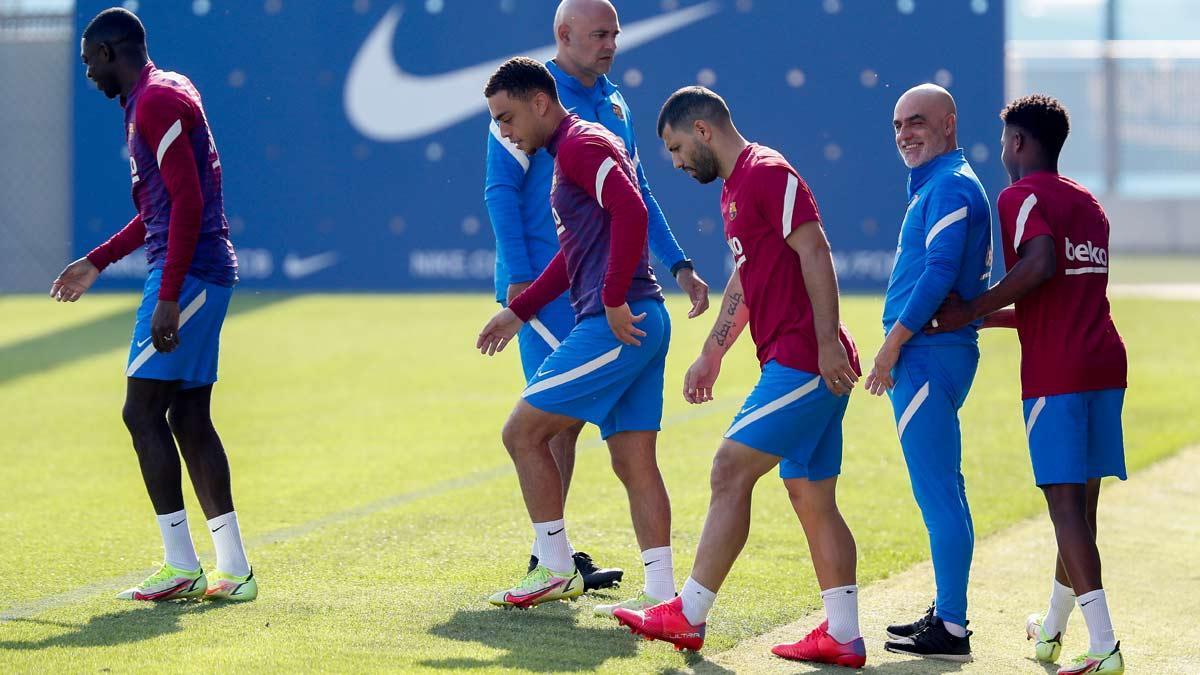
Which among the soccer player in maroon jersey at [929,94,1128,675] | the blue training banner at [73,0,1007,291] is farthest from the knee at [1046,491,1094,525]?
the blue training banner at [73,0,1007,291]

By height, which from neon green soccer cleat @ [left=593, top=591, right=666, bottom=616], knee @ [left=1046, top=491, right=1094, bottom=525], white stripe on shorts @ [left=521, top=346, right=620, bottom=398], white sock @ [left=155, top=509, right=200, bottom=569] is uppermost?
white stripe on shorts @ [left=521, top=346, right=620, bottom=398]

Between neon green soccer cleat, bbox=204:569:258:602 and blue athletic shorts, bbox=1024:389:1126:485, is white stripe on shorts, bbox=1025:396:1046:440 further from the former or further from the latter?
neon green soccer cleat, bbox=204:569:258:602

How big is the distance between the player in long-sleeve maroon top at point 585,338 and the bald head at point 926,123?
935 mm

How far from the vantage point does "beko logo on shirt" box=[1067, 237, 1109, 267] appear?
4703 mm

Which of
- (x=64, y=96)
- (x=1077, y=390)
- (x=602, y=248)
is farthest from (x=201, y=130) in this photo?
(x=64, y=96)

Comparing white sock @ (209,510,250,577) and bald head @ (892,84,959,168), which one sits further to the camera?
white sock @ (209,510,250,577)

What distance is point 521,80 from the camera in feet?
16.8

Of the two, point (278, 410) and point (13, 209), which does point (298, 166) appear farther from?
point (278, 410)

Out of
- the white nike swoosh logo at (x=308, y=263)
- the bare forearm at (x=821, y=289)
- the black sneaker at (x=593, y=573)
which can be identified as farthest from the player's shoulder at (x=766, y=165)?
the white nike swoosh logo at (x=308, y=263)

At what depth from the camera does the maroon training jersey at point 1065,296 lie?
4.69 metres

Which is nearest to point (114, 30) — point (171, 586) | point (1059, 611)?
point (171, 586)

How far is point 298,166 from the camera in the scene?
55.1 ft

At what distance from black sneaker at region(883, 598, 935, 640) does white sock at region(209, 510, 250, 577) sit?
7.58 feet

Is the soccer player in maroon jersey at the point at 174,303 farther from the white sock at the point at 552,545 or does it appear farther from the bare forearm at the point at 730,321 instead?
the bare forearm at the point at 730,321
